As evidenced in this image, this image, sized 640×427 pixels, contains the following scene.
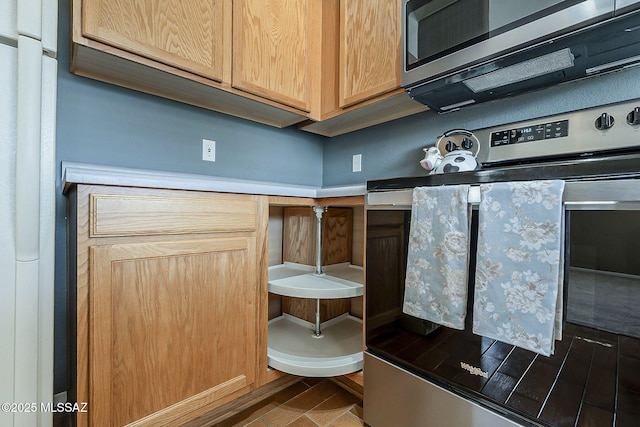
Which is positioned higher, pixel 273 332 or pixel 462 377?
pixel 462 377

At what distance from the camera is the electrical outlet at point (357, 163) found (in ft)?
5.74

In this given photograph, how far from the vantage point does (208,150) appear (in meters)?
1.48

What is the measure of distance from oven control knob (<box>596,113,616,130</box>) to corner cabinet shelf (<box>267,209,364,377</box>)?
3.29 feet

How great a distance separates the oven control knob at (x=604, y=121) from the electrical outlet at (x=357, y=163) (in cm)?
106

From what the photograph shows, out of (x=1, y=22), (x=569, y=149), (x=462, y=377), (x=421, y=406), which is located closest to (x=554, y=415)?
(x=462, y=377)

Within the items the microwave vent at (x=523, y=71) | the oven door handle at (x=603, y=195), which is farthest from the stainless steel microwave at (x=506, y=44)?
the oven door handle at (x=603, y=195)

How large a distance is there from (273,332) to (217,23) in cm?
145

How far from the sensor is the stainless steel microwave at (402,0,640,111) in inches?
30.3

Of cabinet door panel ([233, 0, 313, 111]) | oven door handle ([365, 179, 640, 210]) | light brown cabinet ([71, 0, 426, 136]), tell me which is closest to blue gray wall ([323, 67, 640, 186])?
light brown cabinet ([71, 0, 426, 136])

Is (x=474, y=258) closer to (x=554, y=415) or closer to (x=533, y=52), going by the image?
(x=554, y=415)

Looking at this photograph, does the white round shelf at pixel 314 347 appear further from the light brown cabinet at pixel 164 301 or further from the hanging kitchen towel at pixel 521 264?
the hanging kitchen towel at pixel 521 264

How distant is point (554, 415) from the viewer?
68 centimetres

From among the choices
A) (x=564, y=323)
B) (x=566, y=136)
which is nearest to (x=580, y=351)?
(x=564, y=323)

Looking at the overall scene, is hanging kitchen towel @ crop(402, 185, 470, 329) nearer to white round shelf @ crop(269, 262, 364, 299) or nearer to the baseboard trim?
white round shelf @ crop(269, 262, 364, 299)
